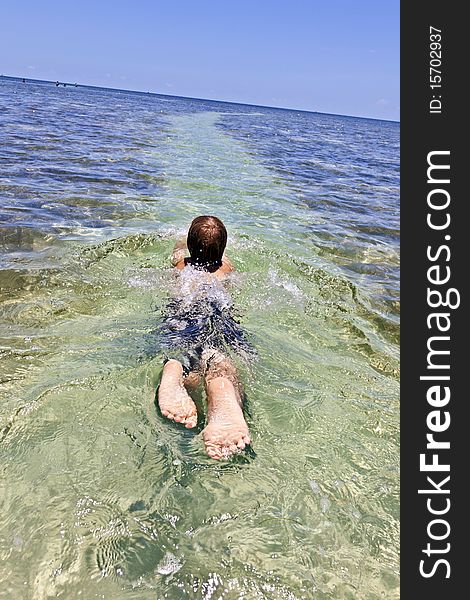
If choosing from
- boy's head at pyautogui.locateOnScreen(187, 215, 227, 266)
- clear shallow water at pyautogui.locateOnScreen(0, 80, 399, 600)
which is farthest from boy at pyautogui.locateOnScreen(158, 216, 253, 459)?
clear shallow water at pyautogui.locateOnScreen(0, 80, 399, 600)

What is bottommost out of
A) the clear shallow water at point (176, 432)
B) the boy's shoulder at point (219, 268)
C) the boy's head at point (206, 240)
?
the clear shallow water at point (176, 432)

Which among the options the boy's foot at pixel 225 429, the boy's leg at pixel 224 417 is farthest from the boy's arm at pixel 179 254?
the boy's foot at pixel 225 429

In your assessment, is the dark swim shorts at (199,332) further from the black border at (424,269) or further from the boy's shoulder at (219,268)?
the black border at (424,269)

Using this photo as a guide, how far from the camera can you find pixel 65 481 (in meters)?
2.29

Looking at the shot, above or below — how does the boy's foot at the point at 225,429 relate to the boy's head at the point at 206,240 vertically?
below

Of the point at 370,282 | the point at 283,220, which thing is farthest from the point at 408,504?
the point at 283,220

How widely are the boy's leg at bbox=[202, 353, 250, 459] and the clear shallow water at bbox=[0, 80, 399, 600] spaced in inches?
3.9

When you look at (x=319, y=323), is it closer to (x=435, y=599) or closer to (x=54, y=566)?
(x=435, y=599)

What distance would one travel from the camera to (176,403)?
2.71m

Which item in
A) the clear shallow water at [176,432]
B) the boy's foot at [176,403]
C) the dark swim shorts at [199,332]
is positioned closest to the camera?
the clear shallow water at [176,432]

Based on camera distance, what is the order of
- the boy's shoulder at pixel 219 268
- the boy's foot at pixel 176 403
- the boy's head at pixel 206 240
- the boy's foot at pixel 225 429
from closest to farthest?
the boy's foot at pixel 225 429 → the boy's foot at pixel 176 403 → the boy's head at pixel 206 240 → the boy's shoulder at pixel 219 268

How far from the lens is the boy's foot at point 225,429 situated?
A: 247cm

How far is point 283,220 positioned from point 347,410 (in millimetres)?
5835

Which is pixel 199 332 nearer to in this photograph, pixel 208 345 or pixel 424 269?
pixel 208 345
